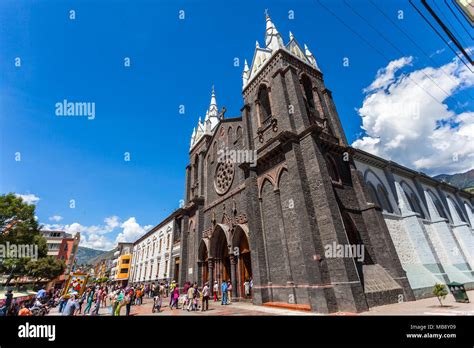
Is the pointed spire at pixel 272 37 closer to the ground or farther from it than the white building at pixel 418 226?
farther from it

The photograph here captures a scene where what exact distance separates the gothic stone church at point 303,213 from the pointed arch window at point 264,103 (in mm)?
97

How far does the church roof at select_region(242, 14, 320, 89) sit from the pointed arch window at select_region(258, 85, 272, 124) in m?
1.78

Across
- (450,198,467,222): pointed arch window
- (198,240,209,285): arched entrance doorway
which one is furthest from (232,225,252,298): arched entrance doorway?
(450,198,467,222): pointed arch window

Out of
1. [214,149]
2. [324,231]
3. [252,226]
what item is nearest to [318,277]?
[324,231]

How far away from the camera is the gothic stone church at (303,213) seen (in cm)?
1080

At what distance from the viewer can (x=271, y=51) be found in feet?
57.7

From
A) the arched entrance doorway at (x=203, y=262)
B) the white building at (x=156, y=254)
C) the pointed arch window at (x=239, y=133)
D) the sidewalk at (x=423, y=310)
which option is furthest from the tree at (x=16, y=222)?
the sidewalk at (x=423, y=310)

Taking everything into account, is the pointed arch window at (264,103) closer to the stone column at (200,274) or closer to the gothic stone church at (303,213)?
the gothic stone church at (303,213)

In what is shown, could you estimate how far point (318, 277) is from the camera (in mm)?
9922

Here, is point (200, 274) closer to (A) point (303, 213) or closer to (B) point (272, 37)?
(A) point (303, 213)
